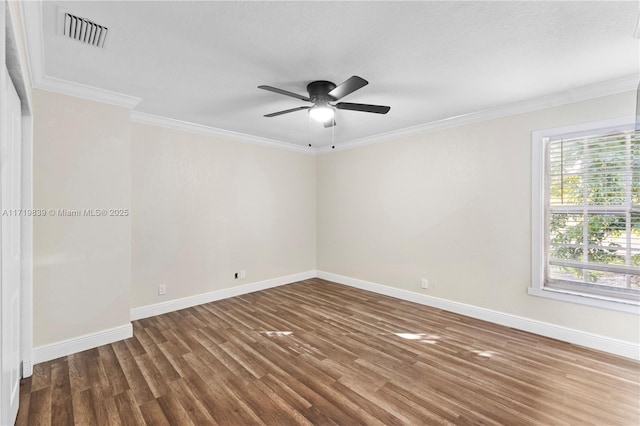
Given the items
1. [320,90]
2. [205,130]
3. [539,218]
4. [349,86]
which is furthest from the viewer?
[205,130]

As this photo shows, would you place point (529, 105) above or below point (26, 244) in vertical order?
above

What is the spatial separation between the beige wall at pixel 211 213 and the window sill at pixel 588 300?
3659 mm

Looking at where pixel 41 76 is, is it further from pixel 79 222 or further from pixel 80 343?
pixel 80 343

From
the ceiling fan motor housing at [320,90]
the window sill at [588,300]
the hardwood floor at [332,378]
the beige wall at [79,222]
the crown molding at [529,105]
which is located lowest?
the hardwood floor at [332,378]

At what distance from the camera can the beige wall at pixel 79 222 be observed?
262 cm

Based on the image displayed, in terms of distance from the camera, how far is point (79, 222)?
2.83 metres

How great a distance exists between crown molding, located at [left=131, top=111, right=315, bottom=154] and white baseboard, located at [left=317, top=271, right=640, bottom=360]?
9.28 feet

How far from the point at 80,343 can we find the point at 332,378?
8.12 feet

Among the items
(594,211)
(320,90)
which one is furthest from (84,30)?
(594,211)

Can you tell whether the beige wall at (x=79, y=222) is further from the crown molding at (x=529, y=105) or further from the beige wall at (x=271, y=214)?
the crown molding at (x=529, y=105)

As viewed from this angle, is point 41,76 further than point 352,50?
Yes

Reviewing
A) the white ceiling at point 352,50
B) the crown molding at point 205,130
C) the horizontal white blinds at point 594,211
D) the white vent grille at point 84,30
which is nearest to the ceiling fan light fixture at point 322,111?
the white ceiling at point 352,50

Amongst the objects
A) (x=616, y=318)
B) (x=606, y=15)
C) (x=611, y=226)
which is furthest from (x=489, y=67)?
(x=616, y=318)

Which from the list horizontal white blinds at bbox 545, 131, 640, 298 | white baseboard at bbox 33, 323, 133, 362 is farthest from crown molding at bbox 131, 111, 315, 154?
horizontal white blinds at bbox 545, 131, 640, 298
